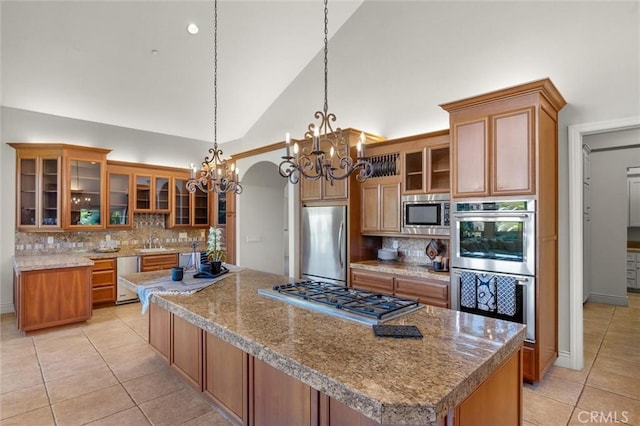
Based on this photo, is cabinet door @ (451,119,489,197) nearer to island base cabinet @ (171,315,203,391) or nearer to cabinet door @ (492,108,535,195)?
cabinet door @ (492,108,535,195)

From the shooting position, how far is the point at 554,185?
3254 millimetres

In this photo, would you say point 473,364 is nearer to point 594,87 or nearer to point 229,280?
point 229,280

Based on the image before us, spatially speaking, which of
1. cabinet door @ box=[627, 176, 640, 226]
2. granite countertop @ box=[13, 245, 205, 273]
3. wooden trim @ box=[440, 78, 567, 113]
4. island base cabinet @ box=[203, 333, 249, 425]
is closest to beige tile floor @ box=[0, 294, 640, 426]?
island base cabinet @ box=[203, 333, 249, 425]

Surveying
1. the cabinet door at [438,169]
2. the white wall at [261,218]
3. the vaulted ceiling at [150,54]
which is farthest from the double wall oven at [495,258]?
the white wall at [261,218]

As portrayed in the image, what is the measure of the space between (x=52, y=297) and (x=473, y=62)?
5949 mm

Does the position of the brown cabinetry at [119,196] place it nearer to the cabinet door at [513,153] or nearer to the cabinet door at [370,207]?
the cabinet door at [370,207]

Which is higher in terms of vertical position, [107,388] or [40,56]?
[40,56]

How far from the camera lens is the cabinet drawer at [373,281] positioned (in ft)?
12.7

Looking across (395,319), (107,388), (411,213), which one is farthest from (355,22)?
(107,388)

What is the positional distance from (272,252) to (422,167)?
12.8 feet

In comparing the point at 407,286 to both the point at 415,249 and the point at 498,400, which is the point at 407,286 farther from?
the point at 498,400

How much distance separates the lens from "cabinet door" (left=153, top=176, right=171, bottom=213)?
6230 millimetres

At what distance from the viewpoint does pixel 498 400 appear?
1529 millimetres

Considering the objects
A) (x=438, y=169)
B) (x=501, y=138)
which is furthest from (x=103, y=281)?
(x=501, y=138)
